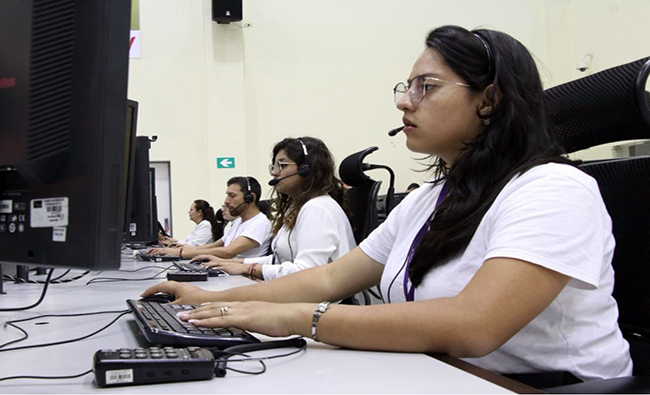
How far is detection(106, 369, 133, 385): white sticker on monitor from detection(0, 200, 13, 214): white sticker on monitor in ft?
1.04

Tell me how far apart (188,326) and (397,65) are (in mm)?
6403

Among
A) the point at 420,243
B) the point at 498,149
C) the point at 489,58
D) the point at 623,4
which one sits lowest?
the point at 420,243

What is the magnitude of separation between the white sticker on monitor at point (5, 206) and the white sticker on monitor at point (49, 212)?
0.19 feet

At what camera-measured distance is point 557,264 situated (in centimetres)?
80

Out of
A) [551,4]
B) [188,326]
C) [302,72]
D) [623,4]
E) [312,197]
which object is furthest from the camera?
[551,4]

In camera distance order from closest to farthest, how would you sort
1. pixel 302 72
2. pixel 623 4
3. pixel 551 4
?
pixel 623 4 < pixel 302 72 < pixel 551 4

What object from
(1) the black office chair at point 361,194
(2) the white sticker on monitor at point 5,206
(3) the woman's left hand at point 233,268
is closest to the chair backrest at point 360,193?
(1) the black office chair at point 361,194

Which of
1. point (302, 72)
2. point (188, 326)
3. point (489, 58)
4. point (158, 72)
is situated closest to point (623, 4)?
point (302, 72)

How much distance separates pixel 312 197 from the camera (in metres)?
2.43

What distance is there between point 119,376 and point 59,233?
0.65 feet

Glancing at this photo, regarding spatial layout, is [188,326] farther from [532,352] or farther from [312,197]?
[312,197]

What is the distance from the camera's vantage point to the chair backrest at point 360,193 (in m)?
2.19

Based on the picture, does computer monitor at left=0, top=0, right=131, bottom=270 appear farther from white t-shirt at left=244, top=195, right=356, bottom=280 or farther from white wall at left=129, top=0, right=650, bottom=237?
white wall at left=129, top=0, right=650, bottom=237

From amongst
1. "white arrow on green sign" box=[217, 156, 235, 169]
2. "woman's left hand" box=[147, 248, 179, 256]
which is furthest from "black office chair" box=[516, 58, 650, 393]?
"white arrow on green sign" box=[217, 156, 235, 169]
